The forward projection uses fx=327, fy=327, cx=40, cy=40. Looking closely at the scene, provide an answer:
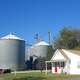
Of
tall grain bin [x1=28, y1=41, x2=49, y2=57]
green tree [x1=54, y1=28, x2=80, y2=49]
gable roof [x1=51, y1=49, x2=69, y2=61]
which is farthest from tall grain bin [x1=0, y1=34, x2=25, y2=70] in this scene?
green tree [x1=54, y1=28, x2=80, y2=49]

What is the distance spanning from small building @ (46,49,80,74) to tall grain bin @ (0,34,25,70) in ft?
45.1

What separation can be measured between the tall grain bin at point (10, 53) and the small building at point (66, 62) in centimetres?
1374

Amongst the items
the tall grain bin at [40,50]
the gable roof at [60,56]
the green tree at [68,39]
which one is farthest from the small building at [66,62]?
the green tree at [68,39]

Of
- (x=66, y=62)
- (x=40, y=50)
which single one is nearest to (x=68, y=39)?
(x=40, y=50)

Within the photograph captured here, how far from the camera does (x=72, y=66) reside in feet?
197

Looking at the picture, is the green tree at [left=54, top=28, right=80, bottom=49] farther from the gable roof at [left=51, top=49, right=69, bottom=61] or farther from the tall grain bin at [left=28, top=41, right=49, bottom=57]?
the gable roof at [left=51, top=49, right=69, bottom=61]

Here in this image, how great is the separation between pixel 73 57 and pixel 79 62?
171 cm

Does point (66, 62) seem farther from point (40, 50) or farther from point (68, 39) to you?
point (68, 39)

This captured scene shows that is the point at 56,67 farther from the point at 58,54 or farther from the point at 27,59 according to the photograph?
the point at 27,59

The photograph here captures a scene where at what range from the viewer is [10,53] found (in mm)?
74375

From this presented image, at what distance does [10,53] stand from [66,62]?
17.8 m

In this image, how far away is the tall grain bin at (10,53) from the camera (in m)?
73.7

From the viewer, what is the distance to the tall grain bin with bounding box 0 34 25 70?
7369 centimetres

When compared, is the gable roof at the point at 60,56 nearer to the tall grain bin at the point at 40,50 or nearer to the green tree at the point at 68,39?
the tall grain bin at the point at 40,50
